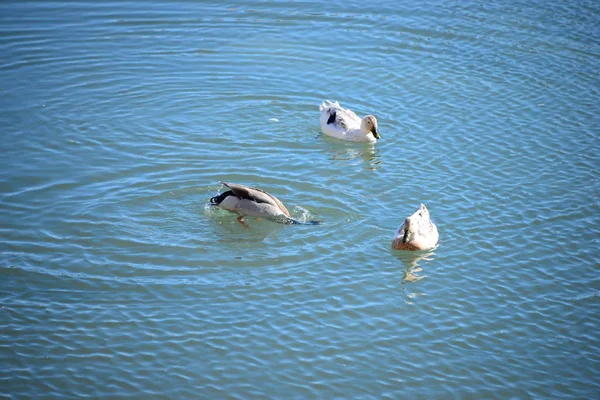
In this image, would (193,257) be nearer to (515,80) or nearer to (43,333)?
(43,333)

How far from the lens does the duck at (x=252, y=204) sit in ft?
40.0

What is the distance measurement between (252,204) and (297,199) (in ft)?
3.51

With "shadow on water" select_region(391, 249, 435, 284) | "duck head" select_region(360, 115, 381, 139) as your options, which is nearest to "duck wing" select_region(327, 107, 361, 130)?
"duck head" select_region(360, 115, 381, 139)

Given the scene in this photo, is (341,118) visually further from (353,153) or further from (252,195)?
(252,195)

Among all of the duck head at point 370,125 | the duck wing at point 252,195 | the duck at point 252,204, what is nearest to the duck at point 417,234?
the duck at point 252,204

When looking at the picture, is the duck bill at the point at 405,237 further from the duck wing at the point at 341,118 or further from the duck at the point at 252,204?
the duck wing at the point at 341,118

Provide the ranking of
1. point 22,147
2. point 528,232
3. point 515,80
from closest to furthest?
point 528,232
point 22,147
point 515,80

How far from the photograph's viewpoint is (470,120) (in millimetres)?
16047

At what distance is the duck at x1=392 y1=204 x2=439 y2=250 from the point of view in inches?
446

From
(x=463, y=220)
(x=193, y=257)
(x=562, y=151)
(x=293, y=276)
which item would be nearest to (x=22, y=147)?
(x=193, y=257)

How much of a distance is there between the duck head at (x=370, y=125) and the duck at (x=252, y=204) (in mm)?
3444

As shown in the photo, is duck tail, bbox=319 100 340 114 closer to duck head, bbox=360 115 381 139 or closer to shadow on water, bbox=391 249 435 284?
duck head, bbox=360 115 381 139

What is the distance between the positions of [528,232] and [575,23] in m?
9.80

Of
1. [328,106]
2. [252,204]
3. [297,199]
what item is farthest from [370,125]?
[252,204]
